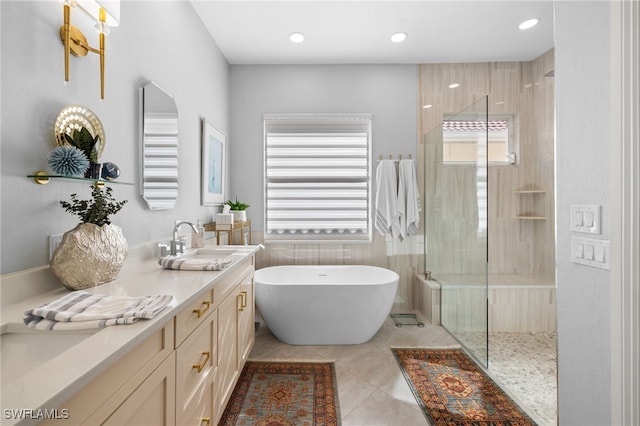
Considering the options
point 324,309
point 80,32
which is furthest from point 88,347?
point 324,309

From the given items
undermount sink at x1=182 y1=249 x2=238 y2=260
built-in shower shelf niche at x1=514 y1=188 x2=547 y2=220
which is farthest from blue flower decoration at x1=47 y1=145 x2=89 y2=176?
built-in shower shelf niche at x1=514 y1=188 x2=547 y2=220

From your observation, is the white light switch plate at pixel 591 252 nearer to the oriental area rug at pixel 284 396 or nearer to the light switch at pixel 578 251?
the light switch at pixel 578 251

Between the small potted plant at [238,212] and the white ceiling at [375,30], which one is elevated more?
the white ceiling at [375,30]

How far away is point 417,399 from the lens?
1.87m

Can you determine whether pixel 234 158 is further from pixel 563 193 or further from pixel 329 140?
pixel 563 193

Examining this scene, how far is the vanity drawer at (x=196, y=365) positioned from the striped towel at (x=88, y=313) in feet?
0.88

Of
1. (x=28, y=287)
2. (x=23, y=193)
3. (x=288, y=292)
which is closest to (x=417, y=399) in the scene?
(x=288, y=292)

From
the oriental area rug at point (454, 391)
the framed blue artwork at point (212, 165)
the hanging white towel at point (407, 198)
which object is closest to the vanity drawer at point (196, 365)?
the oriental area rug at point (454, 391)

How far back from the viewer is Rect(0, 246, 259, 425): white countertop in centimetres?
48

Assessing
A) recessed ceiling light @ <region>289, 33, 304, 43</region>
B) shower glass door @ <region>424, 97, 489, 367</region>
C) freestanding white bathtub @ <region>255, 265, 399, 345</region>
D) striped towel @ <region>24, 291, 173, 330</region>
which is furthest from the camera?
recessed ceiling light @ <region>289, 33, 304, 43</region>

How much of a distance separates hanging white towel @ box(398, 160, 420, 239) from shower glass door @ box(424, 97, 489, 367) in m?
0.14

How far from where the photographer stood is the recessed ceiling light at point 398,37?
2.72 meters

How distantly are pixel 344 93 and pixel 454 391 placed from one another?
2877 millimetres

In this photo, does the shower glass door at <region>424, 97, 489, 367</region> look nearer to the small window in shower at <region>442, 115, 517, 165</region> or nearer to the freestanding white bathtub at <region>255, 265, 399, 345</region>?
the small window in shower at <region>442, 115, 517, 165</region>
